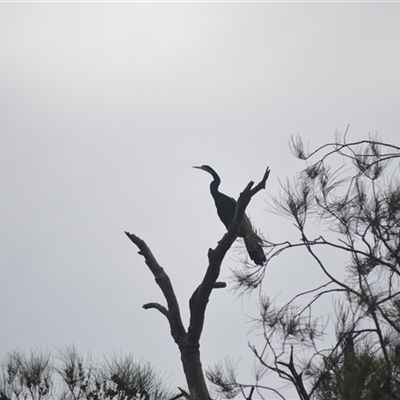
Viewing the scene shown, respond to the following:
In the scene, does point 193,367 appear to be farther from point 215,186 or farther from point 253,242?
point 215,186

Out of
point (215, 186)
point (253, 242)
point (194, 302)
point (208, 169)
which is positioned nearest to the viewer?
point (253, 242)

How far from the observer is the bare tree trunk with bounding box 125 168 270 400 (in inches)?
134

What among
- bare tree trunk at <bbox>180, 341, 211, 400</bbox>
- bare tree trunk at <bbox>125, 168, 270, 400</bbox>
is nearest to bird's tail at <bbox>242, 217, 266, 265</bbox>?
bare tree trunk at <bbox>125, 168, 270, 400</bbox>

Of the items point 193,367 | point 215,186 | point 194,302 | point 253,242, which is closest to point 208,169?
point 215,186

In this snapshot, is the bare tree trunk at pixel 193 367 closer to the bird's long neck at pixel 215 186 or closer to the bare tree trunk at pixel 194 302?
the bare tree trunk at pixel 194 302

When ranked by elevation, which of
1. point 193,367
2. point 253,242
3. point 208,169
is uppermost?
point 208,169

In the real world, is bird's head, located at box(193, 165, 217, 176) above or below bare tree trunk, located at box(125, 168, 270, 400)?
above

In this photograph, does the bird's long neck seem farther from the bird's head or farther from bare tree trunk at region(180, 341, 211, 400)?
bare tree trunk at region(180, 341, 211, 400)

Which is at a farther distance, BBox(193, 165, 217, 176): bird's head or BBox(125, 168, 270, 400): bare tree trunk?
BBox(193, 165, 217, 176): bird's head

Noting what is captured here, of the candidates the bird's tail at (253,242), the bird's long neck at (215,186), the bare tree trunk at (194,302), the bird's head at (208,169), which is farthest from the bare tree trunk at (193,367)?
the bird's head at (208,169)

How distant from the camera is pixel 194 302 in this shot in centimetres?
374

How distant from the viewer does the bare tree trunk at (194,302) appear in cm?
342

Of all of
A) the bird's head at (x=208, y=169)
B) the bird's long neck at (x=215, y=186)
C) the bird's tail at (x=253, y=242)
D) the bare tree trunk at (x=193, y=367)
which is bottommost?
the bare tree trunk at (x=193, y=367)

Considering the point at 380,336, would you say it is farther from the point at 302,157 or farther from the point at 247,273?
the point at 302,157
